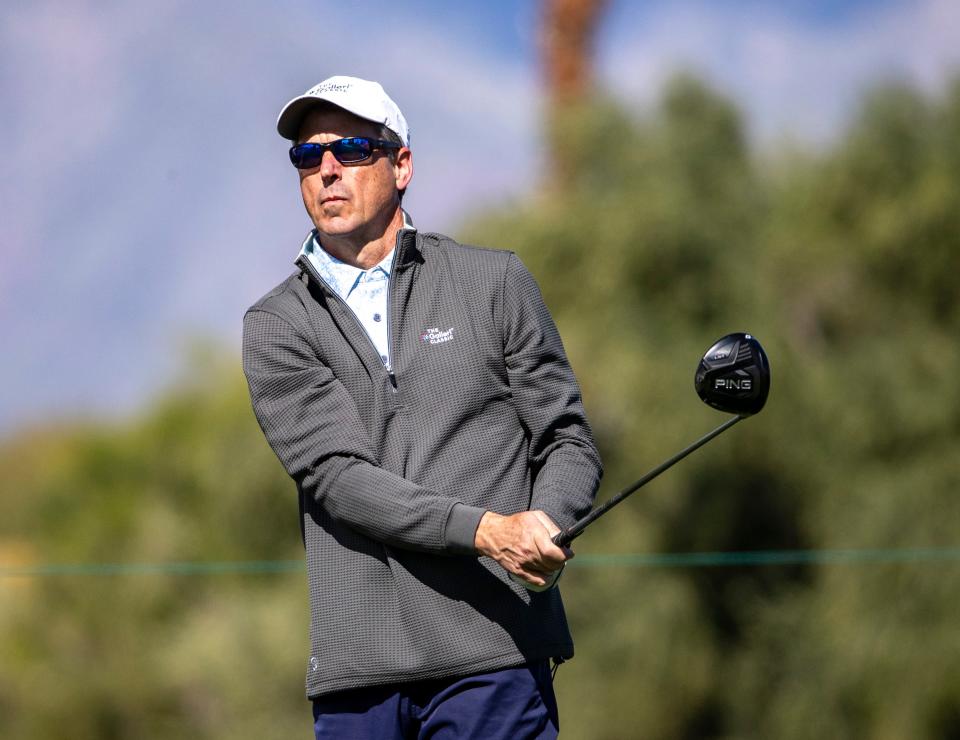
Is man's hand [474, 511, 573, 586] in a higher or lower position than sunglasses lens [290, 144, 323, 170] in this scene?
lower

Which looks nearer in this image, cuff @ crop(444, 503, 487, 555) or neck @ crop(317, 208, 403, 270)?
cuff @ crop(444, 503, 487, 555)

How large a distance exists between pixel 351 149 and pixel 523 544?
99 centimetres

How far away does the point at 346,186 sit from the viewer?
10.3 ft

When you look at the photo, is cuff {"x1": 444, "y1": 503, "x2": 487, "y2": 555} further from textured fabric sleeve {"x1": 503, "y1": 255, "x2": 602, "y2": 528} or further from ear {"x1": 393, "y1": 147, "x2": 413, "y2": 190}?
ear {"x1": 393, "y1": 147, "x2": 413, "y2": 190}

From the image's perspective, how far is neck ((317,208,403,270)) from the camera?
3166 millimetres

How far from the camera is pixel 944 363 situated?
13438 mm

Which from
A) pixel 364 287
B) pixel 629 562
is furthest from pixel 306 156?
pixel 629 562

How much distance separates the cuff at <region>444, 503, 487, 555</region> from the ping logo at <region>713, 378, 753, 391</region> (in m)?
0.57

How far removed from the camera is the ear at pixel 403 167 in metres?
3.28

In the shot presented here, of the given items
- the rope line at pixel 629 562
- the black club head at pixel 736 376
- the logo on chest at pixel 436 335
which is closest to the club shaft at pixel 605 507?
the black club head at pixel 736 376

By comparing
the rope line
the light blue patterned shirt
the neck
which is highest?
the neck

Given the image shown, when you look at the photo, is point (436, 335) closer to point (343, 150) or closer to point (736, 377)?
point (343, 150)

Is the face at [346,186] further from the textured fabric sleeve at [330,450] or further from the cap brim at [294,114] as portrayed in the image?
the textured fabric sleeve at [330,450]

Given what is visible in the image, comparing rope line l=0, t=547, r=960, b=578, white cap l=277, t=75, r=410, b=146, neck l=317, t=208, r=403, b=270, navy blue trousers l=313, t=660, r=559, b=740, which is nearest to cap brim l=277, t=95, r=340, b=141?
white cap l=277, t=75, r=410, b=146
